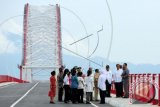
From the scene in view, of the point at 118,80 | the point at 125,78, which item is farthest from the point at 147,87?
the point at 118,80

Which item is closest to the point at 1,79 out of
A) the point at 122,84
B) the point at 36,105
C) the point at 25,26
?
the point at 122,84

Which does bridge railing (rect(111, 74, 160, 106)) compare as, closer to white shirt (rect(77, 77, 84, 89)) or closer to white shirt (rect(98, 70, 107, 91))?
white shirt (rect(98, 70, 107, 91))

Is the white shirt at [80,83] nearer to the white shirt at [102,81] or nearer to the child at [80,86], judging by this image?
the child at [80,86]

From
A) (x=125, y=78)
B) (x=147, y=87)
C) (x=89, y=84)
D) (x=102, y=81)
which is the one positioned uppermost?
(x=125, y=78)

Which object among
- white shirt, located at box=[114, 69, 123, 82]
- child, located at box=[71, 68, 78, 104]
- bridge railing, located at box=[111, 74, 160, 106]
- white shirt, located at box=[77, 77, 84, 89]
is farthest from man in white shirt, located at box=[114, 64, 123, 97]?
child, located at box=[71, 68, 78, 104]

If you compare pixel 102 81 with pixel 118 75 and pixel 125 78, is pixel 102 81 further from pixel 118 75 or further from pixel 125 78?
pixel 118 75

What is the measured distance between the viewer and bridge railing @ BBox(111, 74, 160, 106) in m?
23.8

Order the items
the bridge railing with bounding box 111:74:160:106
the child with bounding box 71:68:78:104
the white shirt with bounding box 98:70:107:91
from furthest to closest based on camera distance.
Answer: the child with bounding box 71:68:78:104 < the white shirt with bounding box 98:70:107:91 < the bridge railing with bounding box 111:74:160:106

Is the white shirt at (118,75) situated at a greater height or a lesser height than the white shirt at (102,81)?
greater

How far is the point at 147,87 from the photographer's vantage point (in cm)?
2514

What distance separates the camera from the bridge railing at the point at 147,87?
78.1ft

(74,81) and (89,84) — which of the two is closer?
(74,81)

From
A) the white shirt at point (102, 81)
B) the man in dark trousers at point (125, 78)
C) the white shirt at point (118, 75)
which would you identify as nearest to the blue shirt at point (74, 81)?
the white shirt at point (102, 81)

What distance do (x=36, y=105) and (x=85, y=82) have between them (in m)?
4.15
